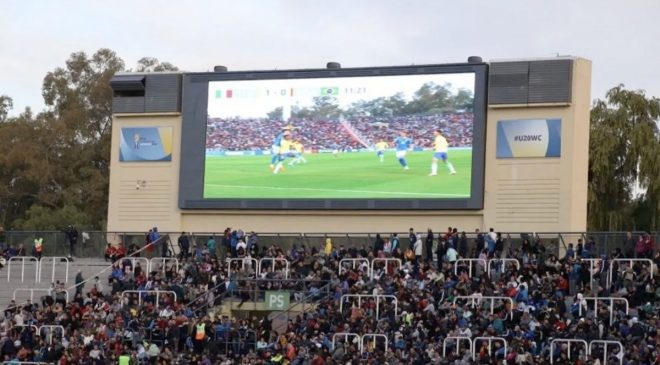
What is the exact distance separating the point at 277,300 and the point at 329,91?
7199mm

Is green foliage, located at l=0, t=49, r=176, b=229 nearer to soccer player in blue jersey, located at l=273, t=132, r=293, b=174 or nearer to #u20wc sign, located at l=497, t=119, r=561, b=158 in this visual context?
soccer player in blue jersey, located at l=273, t=132, r=293, b=174

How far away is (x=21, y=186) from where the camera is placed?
73.9 meters

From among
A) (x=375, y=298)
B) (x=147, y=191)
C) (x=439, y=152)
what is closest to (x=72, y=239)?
(x=147, y=191)

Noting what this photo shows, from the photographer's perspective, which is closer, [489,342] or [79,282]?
[489,342]

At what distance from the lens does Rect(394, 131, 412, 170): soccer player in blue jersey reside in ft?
139

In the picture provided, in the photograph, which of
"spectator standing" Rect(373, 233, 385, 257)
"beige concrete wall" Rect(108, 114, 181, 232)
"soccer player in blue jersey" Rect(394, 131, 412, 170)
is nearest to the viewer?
"spectator standing" Rect(373, 233, 385, 257)

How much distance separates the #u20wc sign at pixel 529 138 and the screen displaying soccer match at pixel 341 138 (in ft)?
2.98

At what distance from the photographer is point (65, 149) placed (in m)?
72.4

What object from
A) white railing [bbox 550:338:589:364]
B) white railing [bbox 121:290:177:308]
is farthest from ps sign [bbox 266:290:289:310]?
white railing [bbox 550:338:589:364]

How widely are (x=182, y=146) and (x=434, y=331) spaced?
1325 cm

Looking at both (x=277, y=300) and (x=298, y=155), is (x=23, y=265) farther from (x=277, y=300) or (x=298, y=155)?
(x=277, y=300)

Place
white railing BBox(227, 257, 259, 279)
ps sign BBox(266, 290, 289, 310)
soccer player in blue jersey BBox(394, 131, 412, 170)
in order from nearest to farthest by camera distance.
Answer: ps sign BBox(266, 290, 289, 310), white railing BBox(227, 257, 259, 279), soccer player in blue jersey BBox(394, 131, 412, 170)

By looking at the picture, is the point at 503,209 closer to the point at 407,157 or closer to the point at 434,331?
the point at 407,157

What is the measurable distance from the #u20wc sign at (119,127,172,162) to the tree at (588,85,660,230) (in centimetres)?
1629
